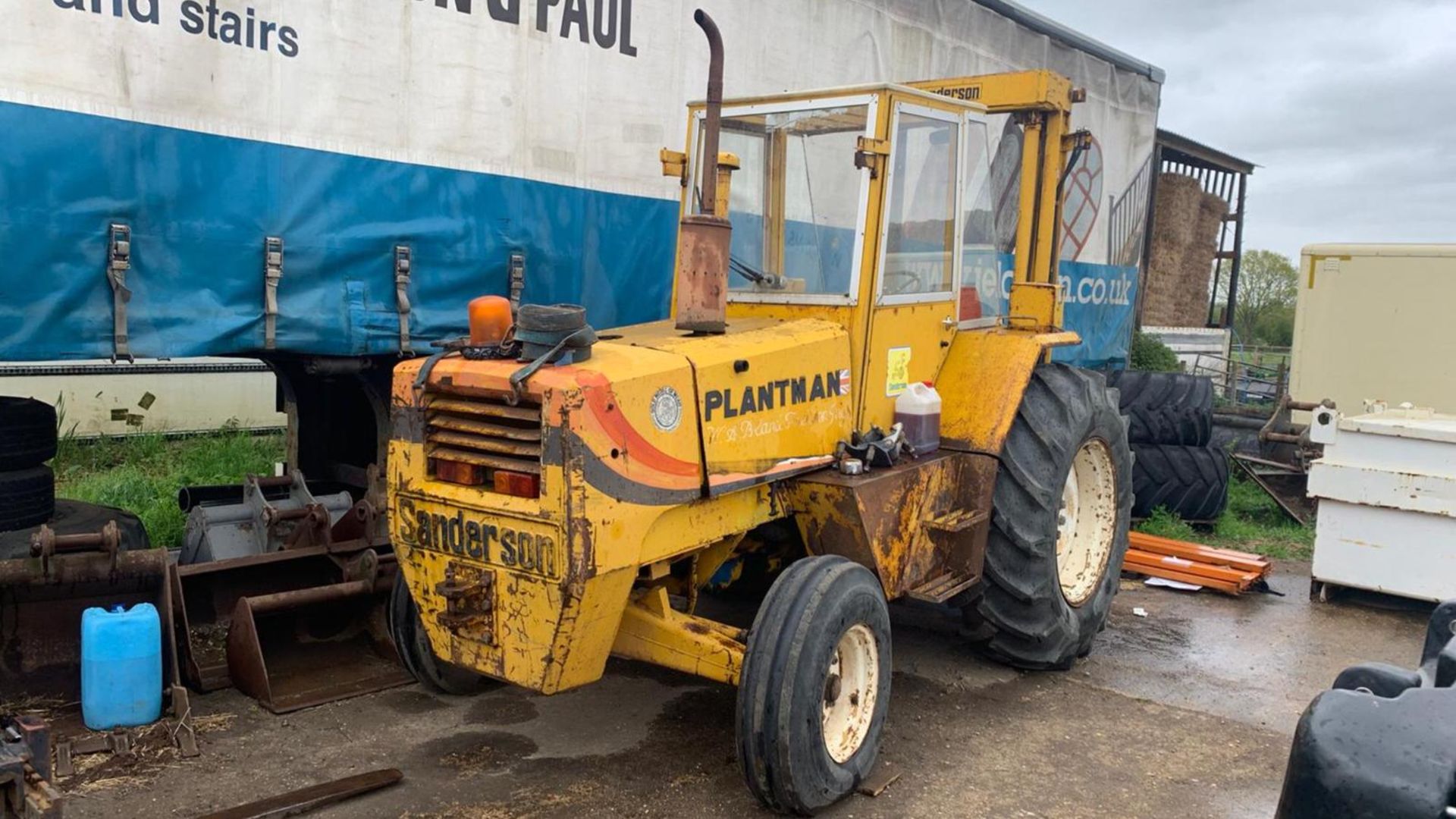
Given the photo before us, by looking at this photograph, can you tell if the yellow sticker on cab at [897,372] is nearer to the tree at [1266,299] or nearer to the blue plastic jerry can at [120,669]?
the blue plastic jerry can at [120,669]

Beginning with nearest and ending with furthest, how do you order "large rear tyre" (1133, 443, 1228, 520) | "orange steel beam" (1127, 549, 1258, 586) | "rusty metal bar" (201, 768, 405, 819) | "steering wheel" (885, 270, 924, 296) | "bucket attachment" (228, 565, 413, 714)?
1. "rusty metal bar" (201, 768, 405, 819)
2. "steering wheel" (885, 270, 924, 296)
3. "bucket attachment" (228, 565, 413, 714)
4. "orange steel beam" (1127, 549, 1258, 586)
5. "large rear tyre" (1133, 443, 1228, 520)

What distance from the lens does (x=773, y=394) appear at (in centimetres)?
425

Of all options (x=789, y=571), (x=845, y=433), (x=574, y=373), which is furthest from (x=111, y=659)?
(x=845, y=433)

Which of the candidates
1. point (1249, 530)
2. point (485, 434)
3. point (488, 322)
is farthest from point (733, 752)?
point (1249, 530)

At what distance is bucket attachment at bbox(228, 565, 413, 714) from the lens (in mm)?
4828

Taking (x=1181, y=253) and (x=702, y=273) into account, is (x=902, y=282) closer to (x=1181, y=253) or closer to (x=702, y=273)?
(x=702, y=273)

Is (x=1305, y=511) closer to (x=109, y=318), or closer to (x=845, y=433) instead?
(x=845, y=433)

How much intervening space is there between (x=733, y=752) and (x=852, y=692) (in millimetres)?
631

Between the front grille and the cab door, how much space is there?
1.60 meters

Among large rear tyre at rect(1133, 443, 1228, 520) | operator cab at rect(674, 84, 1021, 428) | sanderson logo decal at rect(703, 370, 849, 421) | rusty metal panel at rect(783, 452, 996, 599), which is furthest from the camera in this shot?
large rear tyre at rect(1133, 443, 1228, 520)

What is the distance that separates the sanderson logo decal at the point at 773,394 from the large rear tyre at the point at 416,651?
1.57 m

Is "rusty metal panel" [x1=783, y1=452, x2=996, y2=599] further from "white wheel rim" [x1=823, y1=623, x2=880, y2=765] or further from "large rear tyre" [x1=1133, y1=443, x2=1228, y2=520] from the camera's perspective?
"large rear tyre" [x1=1133, y1=443, x2=1228, y2=520]

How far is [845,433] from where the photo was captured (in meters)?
4.67

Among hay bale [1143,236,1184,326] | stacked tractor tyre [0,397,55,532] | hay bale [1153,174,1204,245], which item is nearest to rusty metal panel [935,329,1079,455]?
stacked tractor tyre [0,397,55,532]
